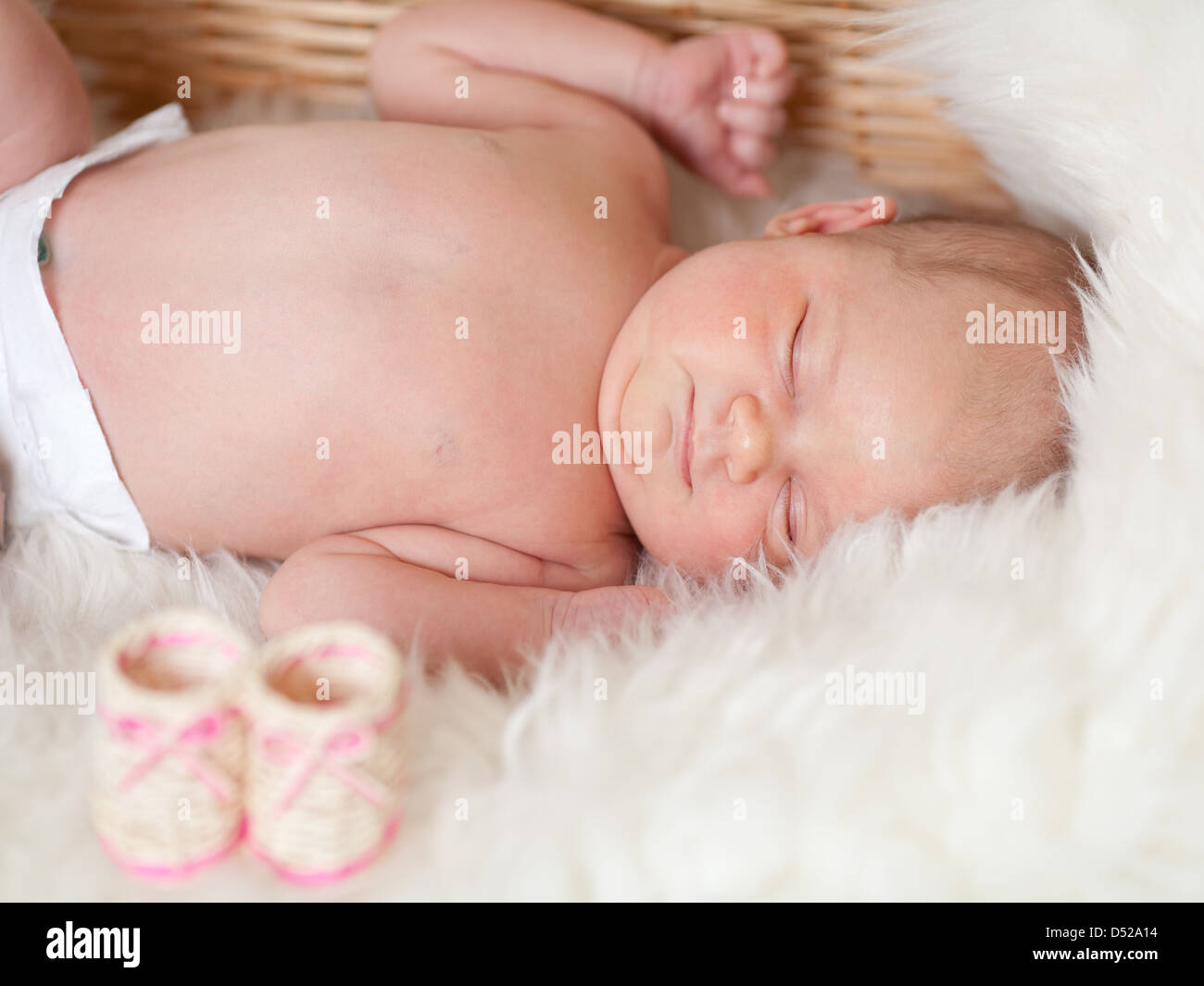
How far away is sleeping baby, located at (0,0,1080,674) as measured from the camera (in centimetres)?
112

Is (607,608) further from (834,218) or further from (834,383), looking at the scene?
(834,218)

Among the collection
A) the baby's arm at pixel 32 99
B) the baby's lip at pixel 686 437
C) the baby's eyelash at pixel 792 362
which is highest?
the baby's arm at pixel 32 99

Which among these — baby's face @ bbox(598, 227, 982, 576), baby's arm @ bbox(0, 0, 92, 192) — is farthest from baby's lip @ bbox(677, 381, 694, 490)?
baby's arm @ bbox(0, 0, 92, 192)

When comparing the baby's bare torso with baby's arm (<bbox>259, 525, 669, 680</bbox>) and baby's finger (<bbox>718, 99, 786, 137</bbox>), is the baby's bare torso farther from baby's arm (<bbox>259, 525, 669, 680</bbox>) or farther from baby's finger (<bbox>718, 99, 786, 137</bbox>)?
baby's finger (<bbox>718, 99, 786, 137</bbox>)

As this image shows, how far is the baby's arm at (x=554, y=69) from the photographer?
1.47m

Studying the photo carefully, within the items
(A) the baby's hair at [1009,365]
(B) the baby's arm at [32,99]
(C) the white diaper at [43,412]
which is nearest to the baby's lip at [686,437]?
(A) the baby's hair at [1009,365]

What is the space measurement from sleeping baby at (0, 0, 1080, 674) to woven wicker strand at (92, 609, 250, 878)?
33 cm

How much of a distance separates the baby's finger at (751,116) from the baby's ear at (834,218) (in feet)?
0.69

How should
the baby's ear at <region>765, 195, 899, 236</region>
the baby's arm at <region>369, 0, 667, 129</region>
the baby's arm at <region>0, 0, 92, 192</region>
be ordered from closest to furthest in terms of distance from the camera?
1. the baby's arm at <region>0, 0, 92, 192</region>
2. the baby's ear at <region>765, 195, 899, 236</region>
3. the baby's arm at <region>369, 0, 667, 129</region>

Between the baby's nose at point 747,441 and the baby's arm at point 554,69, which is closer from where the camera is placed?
the baby's nose at point 747,441

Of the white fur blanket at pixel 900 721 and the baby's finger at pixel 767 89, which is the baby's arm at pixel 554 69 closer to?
the baby's finger at pixel 767 89

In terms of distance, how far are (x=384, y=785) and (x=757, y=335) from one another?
66 cm
